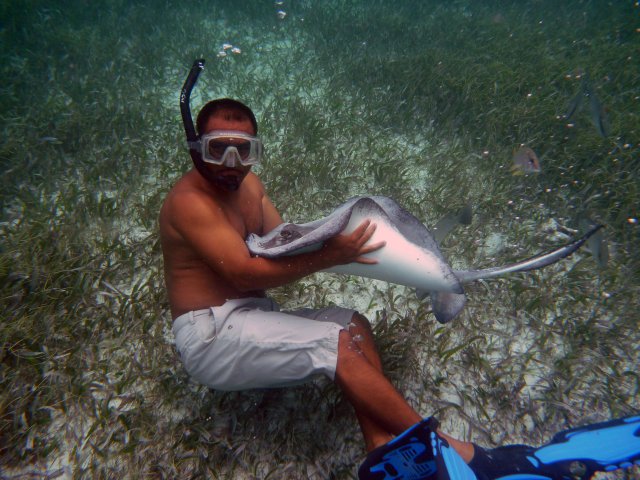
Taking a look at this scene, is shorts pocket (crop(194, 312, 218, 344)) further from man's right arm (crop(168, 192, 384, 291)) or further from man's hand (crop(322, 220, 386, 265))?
man's hand (crop(322, 220, 386, 265))

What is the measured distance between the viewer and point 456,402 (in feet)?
9.54

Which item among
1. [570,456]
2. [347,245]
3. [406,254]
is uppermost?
[347,245]

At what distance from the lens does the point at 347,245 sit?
2070 millimetres

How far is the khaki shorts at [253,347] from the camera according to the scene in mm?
2176

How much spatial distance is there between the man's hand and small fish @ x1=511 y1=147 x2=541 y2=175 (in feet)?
10.6

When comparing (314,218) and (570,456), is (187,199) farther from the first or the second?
(570,456)

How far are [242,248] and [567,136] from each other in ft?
19.2

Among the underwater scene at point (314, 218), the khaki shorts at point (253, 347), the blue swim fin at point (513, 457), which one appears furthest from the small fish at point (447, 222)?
the blue swim fin at point (513, 457)

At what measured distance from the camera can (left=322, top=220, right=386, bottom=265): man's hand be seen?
2068mm

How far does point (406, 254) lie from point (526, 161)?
309cm

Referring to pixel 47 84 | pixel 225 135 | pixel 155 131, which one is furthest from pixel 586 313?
→ pixel 47 84

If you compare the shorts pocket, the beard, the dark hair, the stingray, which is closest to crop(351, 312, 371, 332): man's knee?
the stingray

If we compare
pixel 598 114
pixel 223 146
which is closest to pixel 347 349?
pixel 223 146

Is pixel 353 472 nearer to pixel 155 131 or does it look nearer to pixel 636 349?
pixel 636 349
